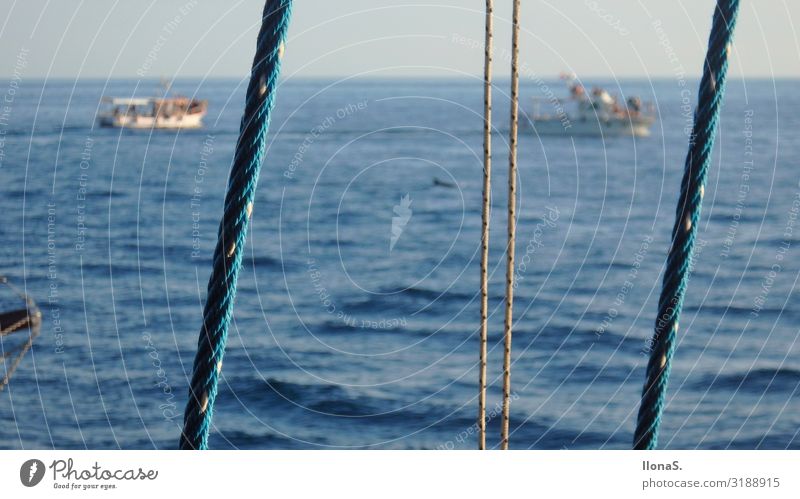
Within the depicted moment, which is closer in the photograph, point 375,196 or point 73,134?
point 375,196

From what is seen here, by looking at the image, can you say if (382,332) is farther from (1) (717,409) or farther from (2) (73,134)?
(2) (73,134)

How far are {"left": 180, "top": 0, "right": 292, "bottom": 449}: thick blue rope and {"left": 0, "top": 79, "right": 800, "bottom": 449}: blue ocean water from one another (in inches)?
208

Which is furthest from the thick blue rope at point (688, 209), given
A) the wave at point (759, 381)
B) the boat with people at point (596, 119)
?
the boat with people at point (596, 119)

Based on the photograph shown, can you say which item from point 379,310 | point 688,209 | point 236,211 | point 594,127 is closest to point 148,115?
point 594,127

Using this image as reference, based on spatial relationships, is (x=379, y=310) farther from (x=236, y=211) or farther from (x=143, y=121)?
(x=143, y=121)

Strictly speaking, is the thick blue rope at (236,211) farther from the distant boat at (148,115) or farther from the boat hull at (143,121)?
the boat hull at (143,121)

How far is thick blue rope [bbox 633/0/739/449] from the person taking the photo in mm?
2229

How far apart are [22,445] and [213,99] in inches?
1738

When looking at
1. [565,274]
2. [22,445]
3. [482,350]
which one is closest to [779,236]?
[565,274]

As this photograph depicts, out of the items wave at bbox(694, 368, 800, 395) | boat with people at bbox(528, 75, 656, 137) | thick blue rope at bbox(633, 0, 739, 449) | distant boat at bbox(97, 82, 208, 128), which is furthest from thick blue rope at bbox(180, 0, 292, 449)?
boat with people at bbox(528, 75, 656, 137)

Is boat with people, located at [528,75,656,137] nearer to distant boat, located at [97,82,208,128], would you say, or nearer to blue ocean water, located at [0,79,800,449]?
distant boat, located at [97,82,208,128]

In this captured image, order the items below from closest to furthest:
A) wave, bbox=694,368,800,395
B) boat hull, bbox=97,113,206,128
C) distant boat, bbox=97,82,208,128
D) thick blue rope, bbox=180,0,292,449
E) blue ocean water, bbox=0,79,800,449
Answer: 1. thick blue rope, bbox=180,0,292,449
2. blue ocean water, bbox=0,79,800,449
3. wave, bbox=694,368,800,395
4. distant boat, bbox=97,82,208,128
5. boat hull, bbox=97,113,206,128

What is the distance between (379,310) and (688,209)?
1327cm

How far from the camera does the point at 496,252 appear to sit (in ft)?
62.7
